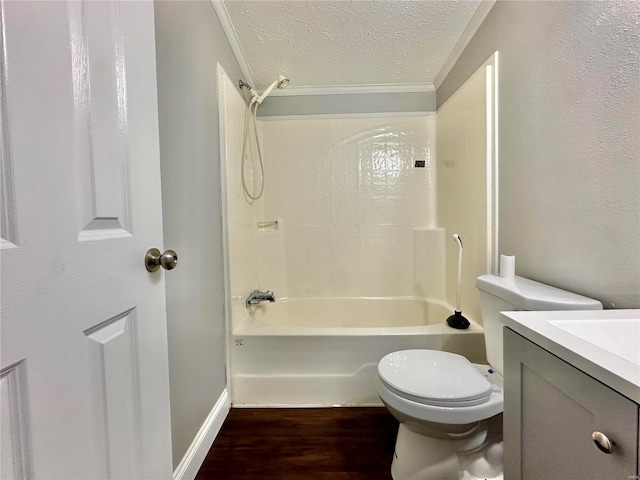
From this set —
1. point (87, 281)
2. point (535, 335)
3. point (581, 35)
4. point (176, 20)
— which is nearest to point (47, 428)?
point (87, 281)

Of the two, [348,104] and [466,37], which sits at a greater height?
[466,37]

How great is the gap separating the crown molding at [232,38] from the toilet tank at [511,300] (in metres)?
1.81

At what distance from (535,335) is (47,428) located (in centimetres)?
88

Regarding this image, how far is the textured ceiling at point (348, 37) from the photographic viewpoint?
146cm

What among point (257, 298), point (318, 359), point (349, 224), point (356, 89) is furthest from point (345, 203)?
point (318, 359)

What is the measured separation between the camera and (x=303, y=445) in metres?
1.33

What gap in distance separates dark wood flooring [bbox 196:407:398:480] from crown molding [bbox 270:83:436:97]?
228 cm

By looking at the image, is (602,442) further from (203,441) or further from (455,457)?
(203,441)

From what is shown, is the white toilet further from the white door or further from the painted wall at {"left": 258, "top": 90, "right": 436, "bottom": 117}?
the painted wall at {"left": 258, "top": 90, "right": 436, "bottom": 117}

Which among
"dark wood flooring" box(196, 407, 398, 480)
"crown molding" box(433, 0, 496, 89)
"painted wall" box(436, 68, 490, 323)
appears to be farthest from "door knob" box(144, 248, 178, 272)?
"crown molding" box(433, 0, 496, 89)

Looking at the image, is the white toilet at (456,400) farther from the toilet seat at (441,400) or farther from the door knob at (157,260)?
the door knob at (157,260)

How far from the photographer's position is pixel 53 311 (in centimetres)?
42

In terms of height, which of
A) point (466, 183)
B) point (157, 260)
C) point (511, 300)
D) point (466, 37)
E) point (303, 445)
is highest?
point (466, 37)

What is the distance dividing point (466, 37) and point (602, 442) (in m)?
2.00
